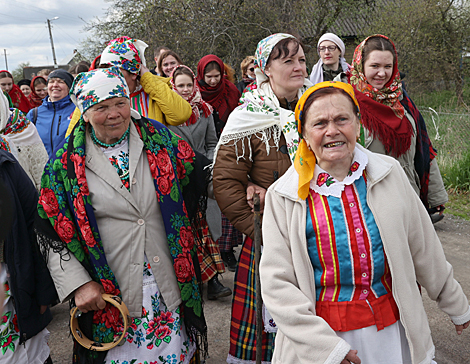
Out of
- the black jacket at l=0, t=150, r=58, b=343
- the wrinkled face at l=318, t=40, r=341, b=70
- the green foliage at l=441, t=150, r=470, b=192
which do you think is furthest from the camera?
the green foliage at l=441, t=150, r=470, b=192

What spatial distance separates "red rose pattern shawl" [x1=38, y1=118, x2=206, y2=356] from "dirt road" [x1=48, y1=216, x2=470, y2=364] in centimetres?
121

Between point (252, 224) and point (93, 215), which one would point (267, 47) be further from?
point (93, 215)

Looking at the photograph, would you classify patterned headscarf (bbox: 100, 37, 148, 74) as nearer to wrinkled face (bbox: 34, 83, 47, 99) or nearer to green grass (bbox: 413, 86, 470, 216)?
wrinkled face (bbox: 34, 83, 47, 99)

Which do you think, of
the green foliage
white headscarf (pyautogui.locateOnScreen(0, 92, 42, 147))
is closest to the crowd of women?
white headscarf (pyautogui.locateOnScreen(0, 92, 42, 147))

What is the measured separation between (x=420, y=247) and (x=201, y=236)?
52.1 inches

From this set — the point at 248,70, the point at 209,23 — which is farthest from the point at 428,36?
the point at 248,70

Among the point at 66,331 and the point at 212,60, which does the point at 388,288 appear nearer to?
the point at 66,331

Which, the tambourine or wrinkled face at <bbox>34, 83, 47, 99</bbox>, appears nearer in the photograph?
the tambourine

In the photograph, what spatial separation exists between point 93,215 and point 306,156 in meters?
1.13

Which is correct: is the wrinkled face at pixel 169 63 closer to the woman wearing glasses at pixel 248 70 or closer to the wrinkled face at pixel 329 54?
the woman wearing glasses at pixel 248 70

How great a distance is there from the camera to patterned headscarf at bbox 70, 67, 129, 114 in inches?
93.1

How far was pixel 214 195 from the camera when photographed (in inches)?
107

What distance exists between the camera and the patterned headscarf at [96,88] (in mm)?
2365

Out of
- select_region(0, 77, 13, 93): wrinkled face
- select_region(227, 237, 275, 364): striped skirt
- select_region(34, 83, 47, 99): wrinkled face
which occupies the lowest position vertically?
select_region(227, 237, 275, 364): striped skirt
